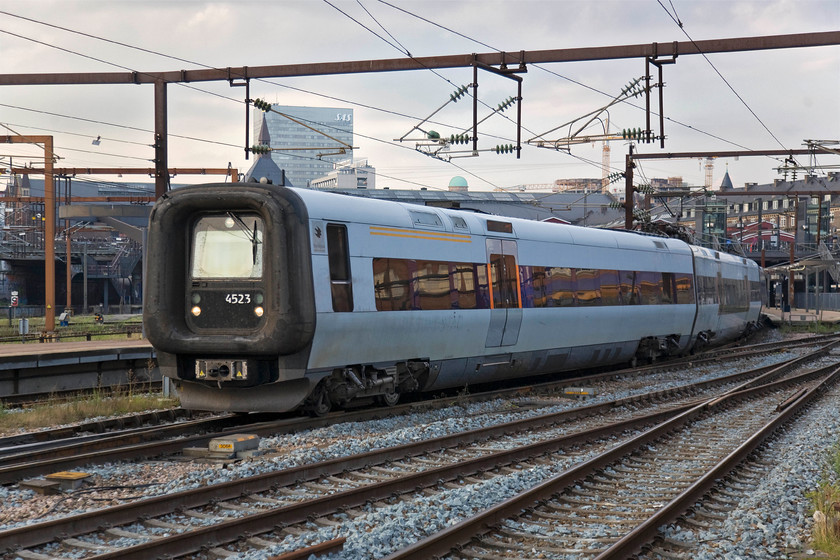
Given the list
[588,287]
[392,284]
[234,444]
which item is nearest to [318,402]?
[392,284]

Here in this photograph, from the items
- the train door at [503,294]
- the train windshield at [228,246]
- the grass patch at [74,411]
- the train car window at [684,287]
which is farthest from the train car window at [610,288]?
the train windshield at [228,246]

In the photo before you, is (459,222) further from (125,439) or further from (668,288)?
(668,288)

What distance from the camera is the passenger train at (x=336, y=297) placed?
1117 centimetres

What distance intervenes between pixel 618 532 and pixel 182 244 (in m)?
7.25

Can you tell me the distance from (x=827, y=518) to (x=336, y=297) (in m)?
6.62

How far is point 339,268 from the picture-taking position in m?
11.8

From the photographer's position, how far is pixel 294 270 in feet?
36.2

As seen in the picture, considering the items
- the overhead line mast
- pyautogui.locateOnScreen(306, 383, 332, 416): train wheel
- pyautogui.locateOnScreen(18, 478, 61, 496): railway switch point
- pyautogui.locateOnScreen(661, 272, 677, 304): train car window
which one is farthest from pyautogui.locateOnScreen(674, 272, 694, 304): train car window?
pyautogui.locateOnScreen(18, 478, 61, 496): railway switch point

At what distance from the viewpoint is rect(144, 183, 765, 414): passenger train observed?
36.7 ft

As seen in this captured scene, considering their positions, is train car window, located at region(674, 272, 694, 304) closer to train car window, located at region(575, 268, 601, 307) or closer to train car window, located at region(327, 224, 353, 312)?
train car window, located at region(575, 268, 601, 307)

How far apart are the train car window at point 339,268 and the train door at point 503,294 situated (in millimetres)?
3786

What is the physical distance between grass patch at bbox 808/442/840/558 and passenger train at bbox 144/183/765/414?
19.8 ft

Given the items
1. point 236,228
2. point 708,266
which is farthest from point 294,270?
point 708,266

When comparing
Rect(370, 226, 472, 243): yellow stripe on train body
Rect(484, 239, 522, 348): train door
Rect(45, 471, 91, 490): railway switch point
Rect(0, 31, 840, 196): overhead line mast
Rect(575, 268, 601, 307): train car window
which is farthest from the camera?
Rect(575, 268, 601, 307): train car window
